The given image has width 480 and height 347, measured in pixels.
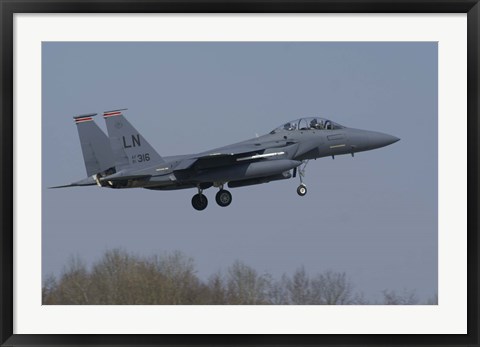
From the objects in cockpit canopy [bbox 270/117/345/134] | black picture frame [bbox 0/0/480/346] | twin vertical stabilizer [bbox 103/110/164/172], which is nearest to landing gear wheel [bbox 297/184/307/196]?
cockpit canopy [bbox 270/117/345/134]

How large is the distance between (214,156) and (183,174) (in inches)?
46.8

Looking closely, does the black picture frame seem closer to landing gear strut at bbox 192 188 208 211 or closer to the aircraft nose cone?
landing gear strut at bbox 192 188 208 211

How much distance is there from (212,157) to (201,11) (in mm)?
11740

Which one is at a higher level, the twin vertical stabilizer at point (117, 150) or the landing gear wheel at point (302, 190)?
the twin vertical stabilizer at point (117, 150)

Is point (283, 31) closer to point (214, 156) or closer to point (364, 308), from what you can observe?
point (364, 308)

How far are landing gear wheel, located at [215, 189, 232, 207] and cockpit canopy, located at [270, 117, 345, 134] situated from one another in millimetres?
2167

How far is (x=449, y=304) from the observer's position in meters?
14.3

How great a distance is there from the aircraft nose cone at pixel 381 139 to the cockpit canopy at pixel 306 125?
1.28 m

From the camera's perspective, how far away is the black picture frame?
550 inches

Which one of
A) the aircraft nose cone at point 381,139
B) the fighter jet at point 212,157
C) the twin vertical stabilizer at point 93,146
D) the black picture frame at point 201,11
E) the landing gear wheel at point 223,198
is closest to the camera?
the black picture frame at point 201,11

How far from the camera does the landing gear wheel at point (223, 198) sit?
26797 millimetres

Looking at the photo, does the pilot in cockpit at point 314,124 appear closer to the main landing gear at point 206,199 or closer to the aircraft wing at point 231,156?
the aircraft wing at point 231,156

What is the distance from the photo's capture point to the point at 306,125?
27.2 meters

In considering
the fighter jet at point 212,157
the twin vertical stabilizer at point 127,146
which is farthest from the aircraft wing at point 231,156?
the twin vertical stabilizer at point 127,146
